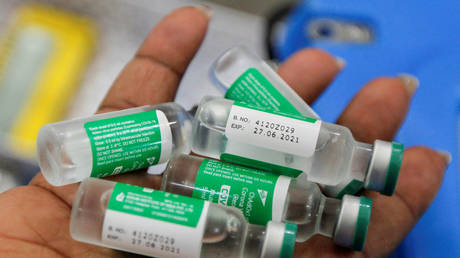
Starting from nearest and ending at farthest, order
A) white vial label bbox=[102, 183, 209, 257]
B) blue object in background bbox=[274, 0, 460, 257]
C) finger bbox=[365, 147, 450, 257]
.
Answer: white vial label bbox=[102, 183, 209, 257], finger bbox=[365, 147, 450, 257], blue object in background bbox=[274, 0, 460, 257]

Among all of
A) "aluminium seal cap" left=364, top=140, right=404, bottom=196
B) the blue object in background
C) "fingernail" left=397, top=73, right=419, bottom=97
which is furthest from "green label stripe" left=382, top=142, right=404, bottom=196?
the blue object in background

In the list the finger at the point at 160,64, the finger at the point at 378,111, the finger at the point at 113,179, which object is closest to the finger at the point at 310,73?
the finger at the point at 378,111

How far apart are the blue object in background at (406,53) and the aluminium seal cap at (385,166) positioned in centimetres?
52

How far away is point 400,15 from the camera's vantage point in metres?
1.80

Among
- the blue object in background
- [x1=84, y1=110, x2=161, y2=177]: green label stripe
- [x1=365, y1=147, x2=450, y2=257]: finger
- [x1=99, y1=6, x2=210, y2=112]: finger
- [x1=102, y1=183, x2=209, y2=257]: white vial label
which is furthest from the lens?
the blue object in background

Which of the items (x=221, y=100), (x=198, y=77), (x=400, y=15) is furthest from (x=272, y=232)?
(x=400, y=15)

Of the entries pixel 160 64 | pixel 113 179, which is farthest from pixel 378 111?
pixel 113 179

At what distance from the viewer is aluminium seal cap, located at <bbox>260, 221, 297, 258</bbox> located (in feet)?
3.32

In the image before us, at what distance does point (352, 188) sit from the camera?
3.97 feet

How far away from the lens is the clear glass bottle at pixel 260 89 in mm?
1281

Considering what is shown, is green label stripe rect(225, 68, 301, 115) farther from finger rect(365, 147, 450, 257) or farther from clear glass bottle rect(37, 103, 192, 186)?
finger rect(365, 147, 450, 257)

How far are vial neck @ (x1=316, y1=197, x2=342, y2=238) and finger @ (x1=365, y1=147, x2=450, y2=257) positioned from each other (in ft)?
0.50

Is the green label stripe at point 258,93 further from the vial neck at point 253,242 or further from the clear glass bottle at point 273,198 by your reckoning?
the vial neck at point 253,242

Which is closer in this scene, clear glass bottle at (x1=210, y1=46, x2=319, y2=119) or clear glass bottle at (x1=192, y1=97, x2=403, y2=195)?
clear glass bottle at (x1=192, y1=97, x2=403, y2=195)
